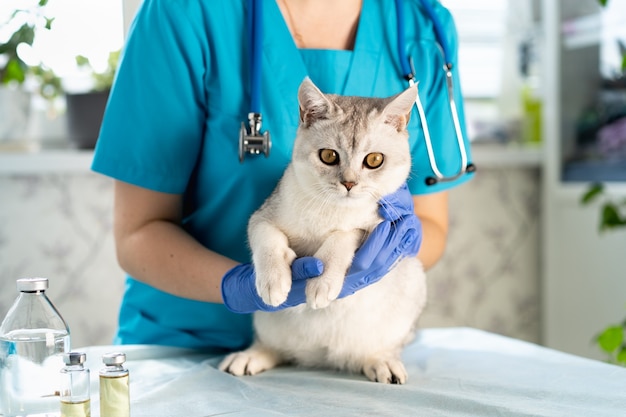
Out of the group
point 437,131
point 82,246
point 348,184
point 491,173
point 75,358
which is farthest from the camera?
point 491,173

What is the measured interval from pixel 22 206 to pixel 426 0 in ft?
4.48

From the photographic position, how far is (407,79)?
137 centimetres

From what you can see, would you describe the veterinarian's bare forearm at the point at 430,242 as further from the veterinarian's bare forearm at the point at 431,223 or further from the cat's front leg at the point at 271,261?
the cat's front leg at the point at 271,261

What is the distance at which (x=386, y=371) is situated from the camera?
1199 millimetres

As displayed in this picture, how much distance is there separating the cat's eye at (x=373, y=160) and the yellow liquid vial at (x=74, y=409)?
20.5 inches

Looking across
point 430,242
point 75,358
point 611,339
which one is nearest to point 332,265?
point 75,358

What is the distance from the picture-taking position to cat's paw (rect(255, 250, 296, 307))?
104 centimetres

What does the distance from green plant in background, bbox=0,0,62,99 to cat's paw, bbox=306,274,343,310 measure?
4.27ft

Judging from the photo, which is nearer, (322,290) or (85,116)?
(322,290)

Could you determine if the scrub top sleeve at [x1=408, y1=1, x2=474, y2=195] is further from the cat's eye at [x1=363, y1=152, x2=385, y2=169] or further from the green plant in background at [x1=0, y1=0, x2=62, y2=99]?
the green plant in background at [x1=0, y1=0, x2=62, y2=99]

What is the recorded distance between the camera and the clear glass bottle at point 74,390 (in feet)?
2.94

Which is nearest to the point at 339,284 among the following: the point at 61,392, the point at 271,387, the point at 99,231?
the point at 271,387

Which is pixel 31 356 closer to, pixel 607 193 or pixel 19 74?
pixel 19 74

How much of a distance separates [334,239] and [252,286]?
143 millimetres
